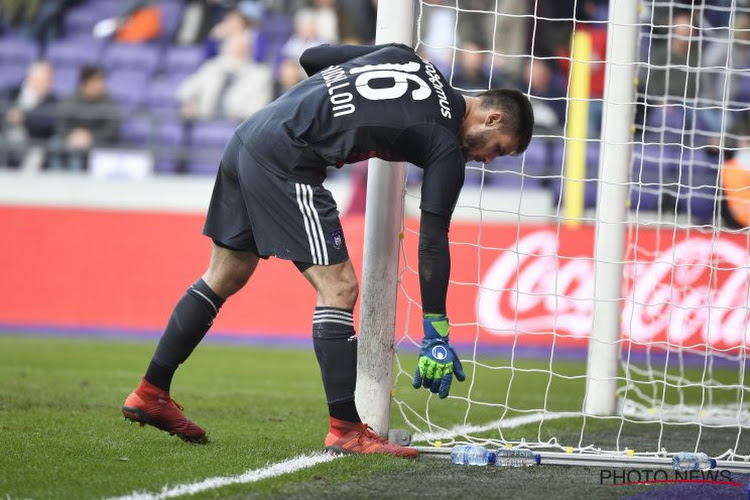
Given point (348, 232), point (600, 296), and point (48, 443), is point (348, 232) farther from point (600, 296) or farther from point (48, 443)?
point (48, 443)

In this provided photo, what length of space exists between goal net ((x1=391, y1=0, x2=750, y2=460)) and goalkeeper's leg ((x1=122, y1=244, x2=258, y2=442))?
31.6 inches

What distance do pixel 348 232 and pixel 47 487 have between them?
7497 mm

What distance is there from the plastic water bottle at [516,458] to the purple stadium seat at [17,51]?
12578 mm

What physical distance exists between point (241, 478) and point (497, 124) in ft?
5.59

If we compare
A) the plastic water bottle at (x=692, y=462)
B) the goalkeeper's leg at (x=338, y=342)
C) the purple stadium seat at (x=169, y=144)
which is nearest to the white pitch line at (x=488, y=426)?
the goalkeeper's leg at (x=338, y=342)

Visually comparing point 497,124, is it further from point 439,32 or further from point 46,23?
point 46,23

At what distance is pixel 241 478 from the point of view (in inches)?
147

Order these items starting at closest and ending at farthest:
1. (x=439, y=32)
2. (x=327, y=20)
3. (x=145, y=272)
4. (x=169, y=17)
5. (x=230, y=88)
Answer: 1. (x=145, y=272)
2. (x=439, y=32)
3. (x=230, y=88)
4. (x=327, y=20)
5. (x=169, y=17)

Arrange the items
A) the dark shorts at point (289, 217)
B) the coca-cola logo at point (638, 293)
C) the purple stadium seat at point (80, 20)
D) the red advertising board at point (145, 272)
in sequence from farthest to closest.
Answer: the purple stadium seat at point (80, 20)
the red advertising board at point (145, 272)
the coca-cola logo at point (638, 293)
the dark shorts at point (289, 217)

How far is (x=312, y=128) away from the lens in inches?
166

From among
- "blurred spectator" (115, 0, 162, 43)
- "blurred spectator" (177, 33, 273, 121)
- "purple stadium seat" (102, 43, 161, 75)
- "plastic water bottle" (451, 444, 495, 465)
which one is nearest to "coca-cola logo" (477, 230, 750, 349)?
"plastic water bottle" (451, 444, 495, 465)

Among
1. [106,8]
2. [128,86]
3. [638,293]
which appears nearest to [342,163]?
[638,293]

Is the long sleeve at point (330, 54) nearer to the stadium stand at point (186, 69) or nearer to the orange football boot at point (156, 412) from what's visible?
the orange football boot at point (156, 412)

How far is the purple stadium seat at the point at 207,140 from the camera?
13.7 meters
